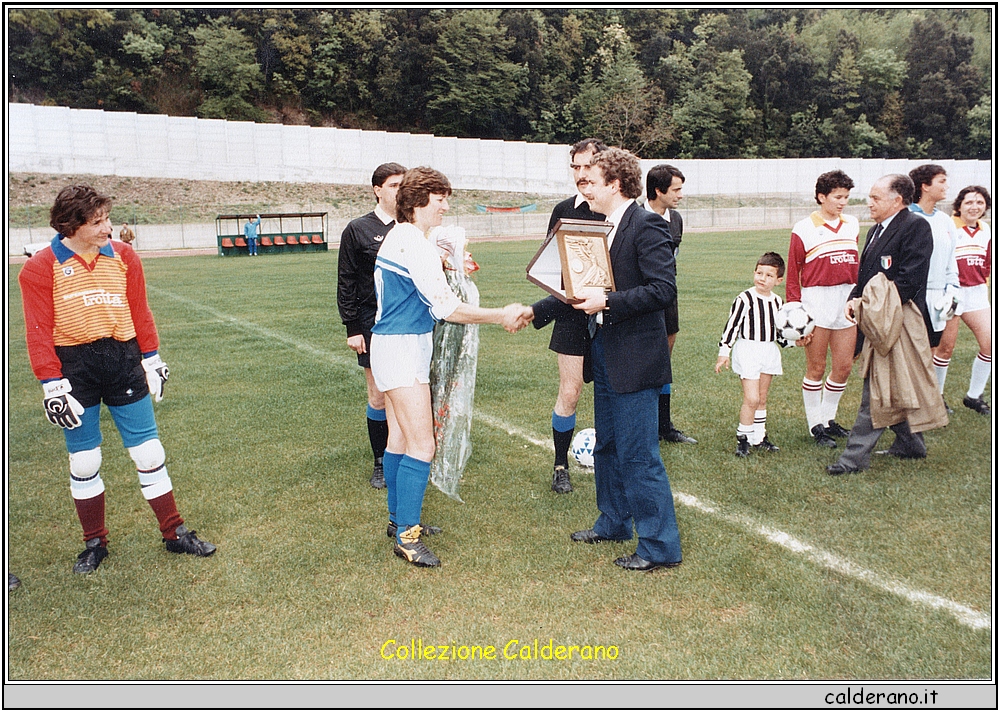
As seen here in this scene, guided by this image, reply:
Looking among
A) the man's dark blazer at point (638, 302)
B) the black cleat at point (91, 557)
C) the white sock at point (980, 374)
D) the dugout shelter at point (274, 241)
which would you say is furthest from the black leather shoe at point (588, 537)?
the dugout shelter at point (274, 241)

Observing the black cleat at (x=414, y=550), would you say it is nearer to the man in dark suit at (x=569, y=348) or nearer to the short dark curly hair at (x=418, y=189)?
the man in dark suit at (x=569, y=348)

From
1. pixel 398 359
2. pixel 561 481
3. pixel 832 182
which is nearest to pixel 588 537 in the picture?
pixel 561 481

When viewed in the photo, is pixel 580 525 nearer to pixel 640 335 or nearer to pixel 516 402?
pixel 640 335

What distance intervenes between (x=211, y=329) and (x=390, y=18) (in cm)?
5424

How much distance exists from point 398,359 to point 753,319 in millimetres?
3035

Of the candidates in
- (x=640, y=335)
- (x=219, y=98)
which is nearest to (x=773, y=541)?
(x=640, y=335)

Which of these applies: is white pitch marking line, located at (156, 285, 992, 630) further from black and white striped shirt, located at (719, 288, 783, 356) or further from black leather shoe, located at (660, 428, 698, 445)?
black and white striped shirt, located at (719, 288, 783, 356)

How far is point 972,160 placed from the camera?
63.5 meters

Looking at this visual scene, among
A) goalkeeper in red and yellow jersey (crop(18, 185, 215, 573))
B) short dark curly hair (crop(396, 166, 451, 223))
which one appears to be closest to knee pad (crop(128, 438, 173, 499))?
goalkeeper in red and yellow jersey (crop(18, 185, 215, 573))

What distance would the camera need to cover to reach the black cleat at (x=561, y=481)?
535 centimetres

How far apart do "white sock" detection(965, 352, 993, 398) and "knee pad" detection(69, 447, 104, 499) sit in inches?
275

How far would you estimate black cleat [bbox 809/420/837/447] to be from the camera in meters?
6.13

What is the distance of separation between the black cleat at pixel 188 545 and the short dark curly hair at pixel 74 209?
5.68ft

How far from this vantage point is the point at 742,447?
6.00 m
